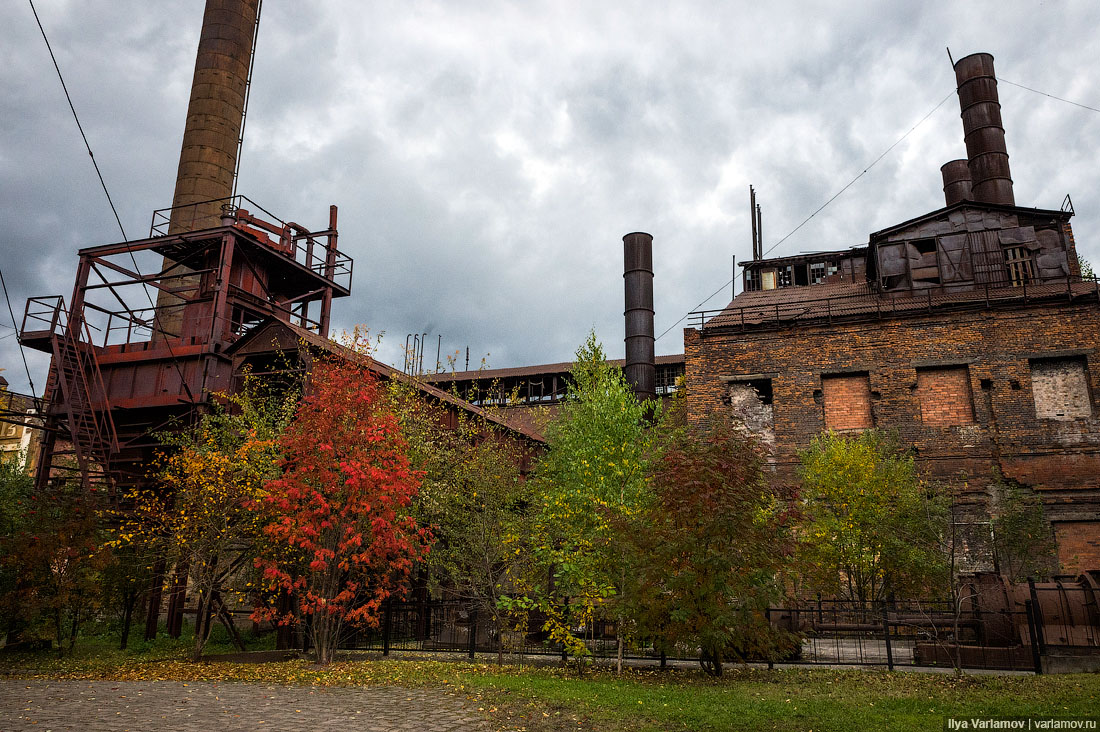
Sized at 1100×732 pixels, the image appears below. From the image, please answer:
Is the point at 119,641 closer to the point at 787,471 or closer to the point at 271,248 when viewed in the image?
the point at 271,248

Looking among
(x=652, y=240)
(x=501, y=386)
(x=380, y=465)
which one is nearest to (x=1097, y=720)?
(x=380, y=465)

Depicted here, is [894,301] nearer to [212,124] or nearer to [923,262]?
[923,262]

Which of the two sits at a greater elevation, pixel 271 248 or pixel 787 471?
pixel 271 248

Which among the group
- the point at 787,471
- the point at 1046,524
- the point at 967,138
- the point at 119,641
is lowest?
the point at 119,641

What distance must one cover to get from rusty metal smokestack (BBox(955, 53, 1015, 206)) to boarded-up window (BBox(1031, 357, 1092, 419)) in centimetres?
1049

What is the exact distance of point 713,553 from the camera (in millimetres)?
10703

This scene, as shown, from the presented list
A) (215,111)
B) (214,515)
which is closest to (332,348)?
(214,515)

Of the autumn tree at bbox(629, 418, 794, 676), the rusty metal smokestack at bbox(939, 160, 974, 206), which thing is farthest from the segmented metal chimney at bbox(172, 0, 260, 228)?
the rusty metal smokestack at bbox(939, 160, 974, 206)

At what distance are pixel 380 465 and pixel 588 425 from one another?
30.4ft

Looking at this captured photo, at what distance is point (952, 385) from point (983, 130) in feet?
48.6

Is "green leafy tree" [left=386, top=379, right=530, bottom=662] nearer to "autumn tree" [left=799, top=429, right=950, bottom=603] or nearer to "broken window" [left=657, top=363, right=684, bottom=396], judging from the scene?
"autumn tree" [left=799, top=429, right=950, bottom=603]

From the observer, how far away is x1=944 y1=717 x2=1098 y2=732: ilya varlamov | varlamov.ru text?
6828 millimetres

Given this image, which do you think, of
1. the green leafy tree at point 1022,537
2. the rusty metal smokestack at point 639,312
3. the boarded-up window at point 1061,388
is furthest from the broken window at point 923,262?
the rusty metal smokestack at point 639,312

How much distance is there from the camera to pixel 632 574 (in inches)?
462
